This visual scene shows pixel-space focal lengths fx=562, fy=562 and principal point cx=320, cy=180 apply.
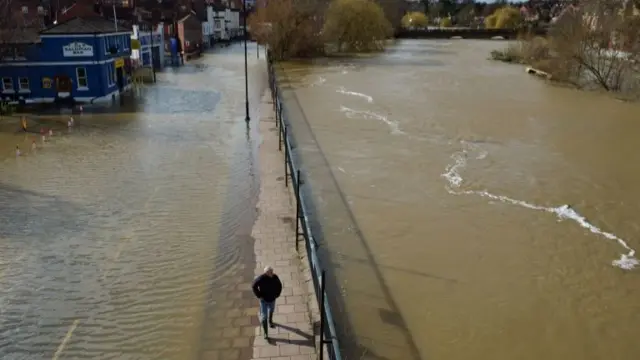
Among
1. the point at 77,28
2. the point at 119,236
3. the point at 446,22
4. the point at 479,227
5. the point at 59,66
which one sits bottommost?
the point at 479,227

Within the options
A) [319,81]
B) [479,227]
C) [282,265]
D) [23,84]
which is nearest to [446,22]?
[319,81]

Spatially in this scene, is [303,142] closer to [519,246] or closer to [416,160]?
[416,160]

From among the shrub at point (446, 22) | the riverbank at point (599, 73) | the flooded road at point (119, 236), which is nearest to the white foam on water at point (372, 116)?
the flooded road at point (119, 236)

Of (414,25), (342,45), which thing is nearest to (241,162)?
(342,45)

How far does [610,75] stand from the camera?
3384 cm

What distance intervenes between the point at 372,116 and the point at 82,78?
13942mm

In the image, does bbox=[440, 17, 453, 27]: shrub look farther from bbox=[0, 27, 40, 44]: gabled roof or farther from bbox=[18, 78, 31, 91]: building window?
bbox=[18, 78, 31, 91]: building window

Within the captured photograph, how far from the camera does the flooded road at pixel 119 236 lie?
8.21 metres

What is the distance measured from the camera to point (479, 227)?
41.7ft

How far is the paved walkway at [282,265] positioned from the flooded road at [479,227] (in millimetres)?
823

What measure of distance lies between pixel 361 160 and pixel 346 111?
8965 mm

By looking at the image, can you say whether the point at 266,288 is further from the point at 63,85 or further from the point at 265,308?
the point at 63,85

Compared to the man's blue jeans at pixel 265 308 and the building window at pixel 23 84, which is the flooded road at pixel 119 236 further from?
the building window at pixel 23 84

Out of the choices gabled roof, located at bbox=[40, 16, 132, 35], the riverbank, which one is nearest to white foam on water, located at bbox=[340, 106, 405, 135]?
gabled roof, located at bbox=[40, 16, 132, 35]
